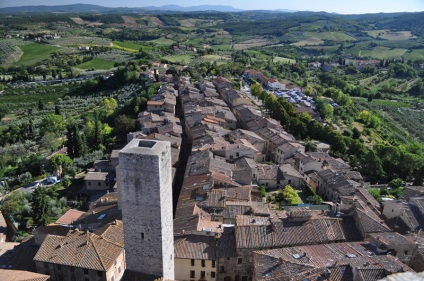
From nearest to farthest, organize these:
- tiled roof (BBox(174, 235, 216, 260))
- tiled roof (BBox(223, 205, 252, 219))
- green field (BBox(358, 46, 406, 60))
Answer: tiled roof (BBox(174, 235, 216, 260)), tiled roof (BBox(223, 205, 252, 219)), green field (BBox(358, 46, 406, 60))

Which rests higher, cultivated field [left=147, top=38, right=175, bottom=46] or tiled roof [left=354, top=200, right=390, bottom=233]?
cultivated field [left=147, top=38, right=175, bottom=46]

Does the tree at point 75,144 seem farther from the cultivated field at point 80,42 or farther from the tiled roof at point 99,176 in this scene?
the cultivated field at point 80,42

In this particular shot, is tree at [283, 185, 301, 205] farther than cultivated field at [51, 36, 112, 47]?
No

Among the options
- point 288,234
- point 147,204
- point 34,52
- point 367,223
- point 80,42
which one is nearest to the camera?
point 147,204

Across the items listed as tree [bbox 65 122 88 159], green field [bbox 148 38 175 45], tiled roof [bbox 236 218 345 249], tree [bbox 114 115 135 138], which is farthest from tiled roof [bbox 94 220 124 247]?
green field [bbox 148 38 175 45]

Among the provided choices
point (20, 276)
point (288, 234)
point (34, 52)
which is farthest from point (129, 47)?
point (20, 276)

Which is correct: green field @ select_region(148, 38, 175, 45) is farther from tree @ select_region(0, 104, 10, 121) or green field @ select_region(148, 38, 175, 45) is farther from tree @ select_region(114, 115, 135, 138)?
tree @ select_region(114, 115, 135, 138)

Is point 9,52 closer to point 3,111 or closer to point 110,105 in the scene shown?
Result: point 3,111
